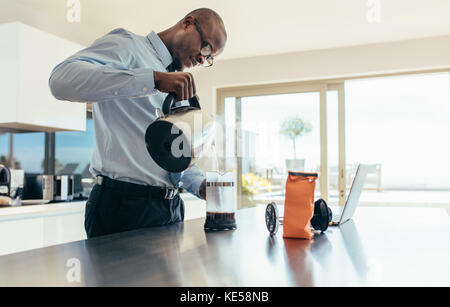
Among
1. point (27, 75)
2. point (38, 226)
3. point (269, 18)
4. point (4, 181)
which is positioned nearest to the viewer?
point (38, 226)

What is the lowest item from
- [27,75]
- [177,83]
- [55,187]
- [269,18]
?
[55,187]

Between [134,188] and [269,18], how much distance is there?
271 centimetres

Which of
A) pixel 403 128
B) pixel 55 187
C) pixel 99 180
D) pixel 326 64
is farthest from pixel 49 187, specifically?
pixel 403 128

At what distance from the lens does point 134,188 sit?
120 cm

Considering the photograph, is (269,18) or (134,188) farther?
(269,18)

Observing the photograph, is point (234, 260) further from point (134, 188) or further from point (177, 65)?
point (177, 65)

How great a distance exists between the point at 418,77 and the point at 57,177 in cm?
376

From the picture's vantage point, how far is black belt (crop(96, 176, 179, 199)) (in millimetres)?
1201

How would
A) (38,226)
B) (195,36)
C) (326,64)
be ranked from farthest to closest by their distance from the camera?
1. (326,64)
2. (38,226)
3. (195,36)

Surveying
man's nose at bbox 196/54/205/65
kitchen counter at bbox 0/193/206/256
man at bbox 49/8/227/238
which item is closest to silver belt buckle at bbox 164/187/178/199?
man at bbox 49/8/227/238

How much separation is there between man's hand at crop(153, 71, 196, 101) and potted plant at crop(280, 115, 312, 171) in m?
3.70

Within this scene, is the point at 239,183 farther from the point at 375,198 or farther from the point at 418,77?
the point at 418,77

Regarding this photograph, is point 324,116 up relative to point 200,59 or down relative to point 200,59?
up
